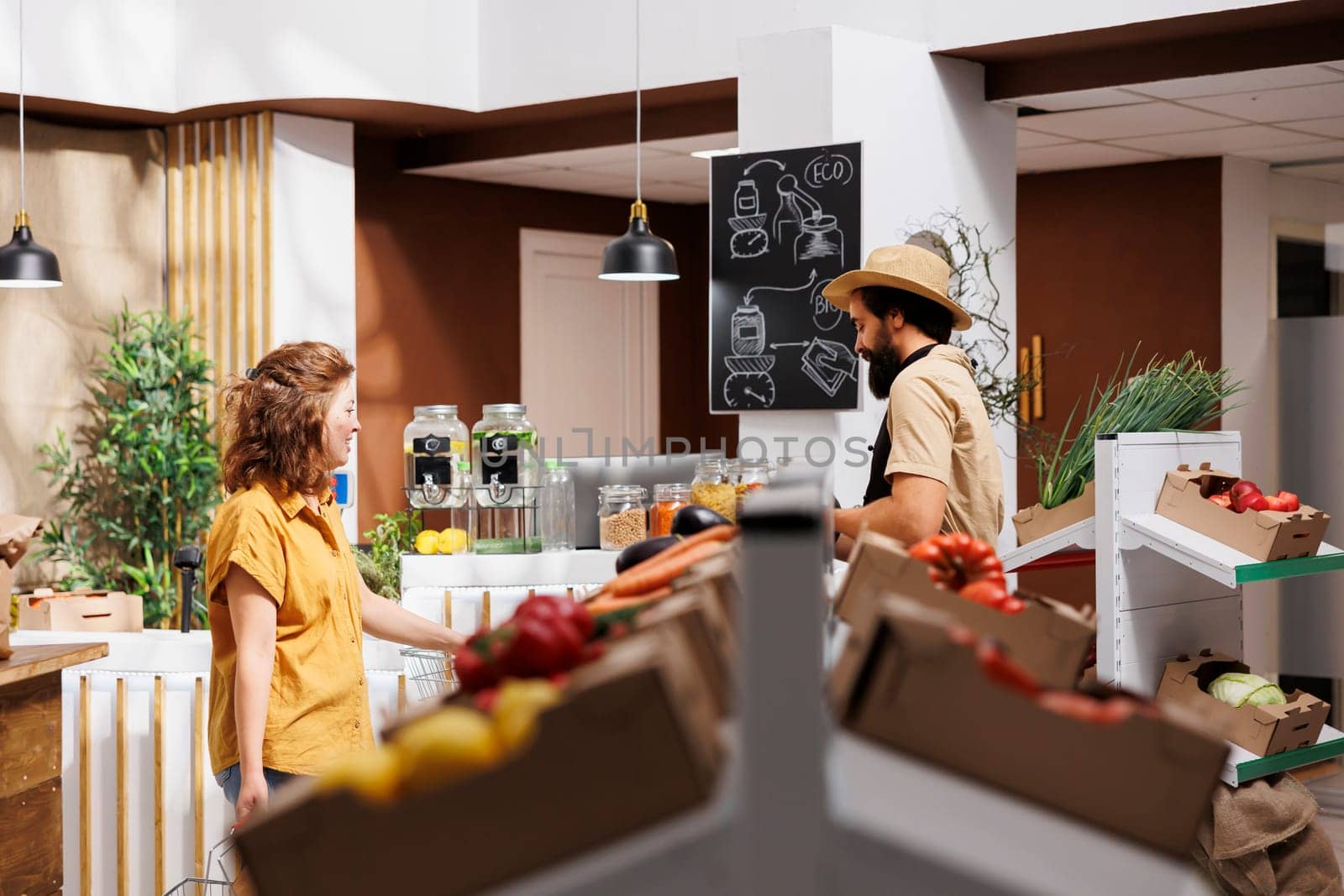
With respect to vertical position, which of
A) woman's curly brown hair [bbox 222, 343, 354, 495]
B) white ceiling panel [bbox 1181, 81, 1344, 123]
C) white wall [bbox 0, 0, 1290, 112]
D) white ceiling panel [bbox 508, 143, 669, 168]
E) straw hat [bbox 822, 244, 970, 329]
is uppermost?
white wall [bbox 0, 0, 1290, 112]

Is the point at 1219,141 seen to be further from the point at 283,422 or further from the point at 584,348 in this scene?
the point at 283,422

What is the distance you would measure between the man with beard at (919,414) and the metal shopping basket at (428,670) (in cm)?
95

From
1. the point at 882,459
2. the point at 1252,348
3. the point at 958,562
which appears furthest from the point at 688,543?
the point at 1252,348

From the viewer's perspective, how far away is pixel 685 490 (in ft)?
12.2

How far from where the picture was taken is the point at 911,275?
3.06 metres

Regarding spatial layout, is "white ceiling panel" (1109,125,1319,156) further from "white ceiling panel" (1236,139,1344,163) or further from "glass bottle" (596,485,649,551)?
"glass bottle" (596,485,649,551)

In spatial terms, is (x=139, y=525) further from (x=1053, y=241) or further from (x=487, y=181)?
(x=1053, y=241)

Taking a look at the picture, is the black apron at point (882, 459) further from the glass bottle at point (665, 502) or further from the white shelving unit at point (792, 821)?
the white shelving unit at point (792, 821)

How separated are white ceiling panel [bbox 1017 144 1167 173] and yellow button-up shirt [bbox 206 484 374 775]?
5008 mm

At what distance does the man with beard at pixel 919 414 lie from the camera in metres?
2.79

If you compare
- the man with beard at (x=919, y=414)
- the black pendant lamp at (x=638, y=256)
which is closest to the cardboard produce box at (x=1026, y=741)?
the man with beard at (x=919, y=414)

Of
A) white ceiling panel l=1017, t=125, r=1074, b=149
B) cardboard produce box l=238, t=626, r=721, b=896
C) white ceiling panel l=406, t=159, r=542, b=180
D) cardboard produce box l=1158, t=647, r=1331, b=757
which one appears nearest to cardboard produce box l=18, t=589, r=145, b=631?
cardboard produce box l=1158, t=647, r=1331, b=757

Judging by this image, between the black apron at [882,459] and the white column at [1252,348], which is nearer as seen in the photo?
the black apron at [882,459]

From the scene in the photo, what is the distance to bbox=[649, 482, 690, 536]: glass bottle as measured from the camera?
3.65 metres
